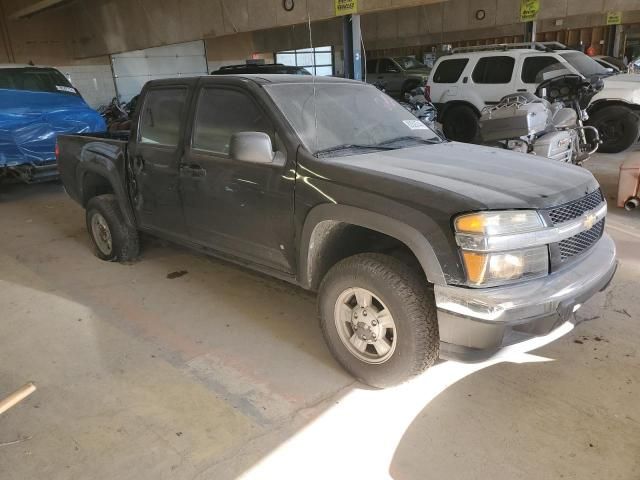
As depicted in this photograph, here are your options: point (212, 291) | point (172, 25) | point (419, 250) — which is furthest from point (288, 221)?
point (172, 25)

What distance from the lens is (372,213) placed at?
2.52m

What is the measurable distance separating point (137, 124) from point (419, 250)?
9.50ft

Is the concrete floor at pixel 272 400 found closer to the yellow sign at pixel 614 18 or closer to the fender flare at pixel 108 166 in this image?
the fender flare at pixel 108 166

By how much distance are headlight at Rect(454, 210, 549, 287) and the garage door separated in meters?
18.4

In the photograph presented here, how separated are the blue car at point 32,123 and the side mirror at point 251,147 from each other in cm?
582

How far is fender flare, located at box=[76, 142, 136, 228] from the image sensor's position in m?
4.36

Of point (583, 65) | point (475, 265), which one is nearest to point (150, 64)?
point (583, 65)

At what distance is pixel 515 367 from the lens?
294 centimetres

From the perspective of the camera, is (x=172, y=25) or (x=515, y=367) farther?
(x=172, y=25)

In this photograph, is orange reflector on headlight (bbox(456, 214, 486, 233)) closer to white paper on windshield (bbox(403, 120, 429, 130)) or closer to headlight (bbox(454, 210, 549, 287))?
headlight (bbox(454, 210, 549, 287))

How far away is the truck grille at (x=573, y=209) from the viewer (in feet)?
7.94

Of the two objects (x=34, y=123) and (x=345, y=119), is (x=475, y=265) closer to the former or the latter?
(x=345, y=119)

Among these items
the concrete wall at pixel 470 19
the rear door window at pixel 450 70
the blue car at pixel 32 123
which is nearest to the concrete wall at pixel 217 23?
the concrete wall at pixel 470 19

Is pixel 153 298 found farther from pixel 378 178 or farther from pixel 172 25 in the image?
pixel 172 25
